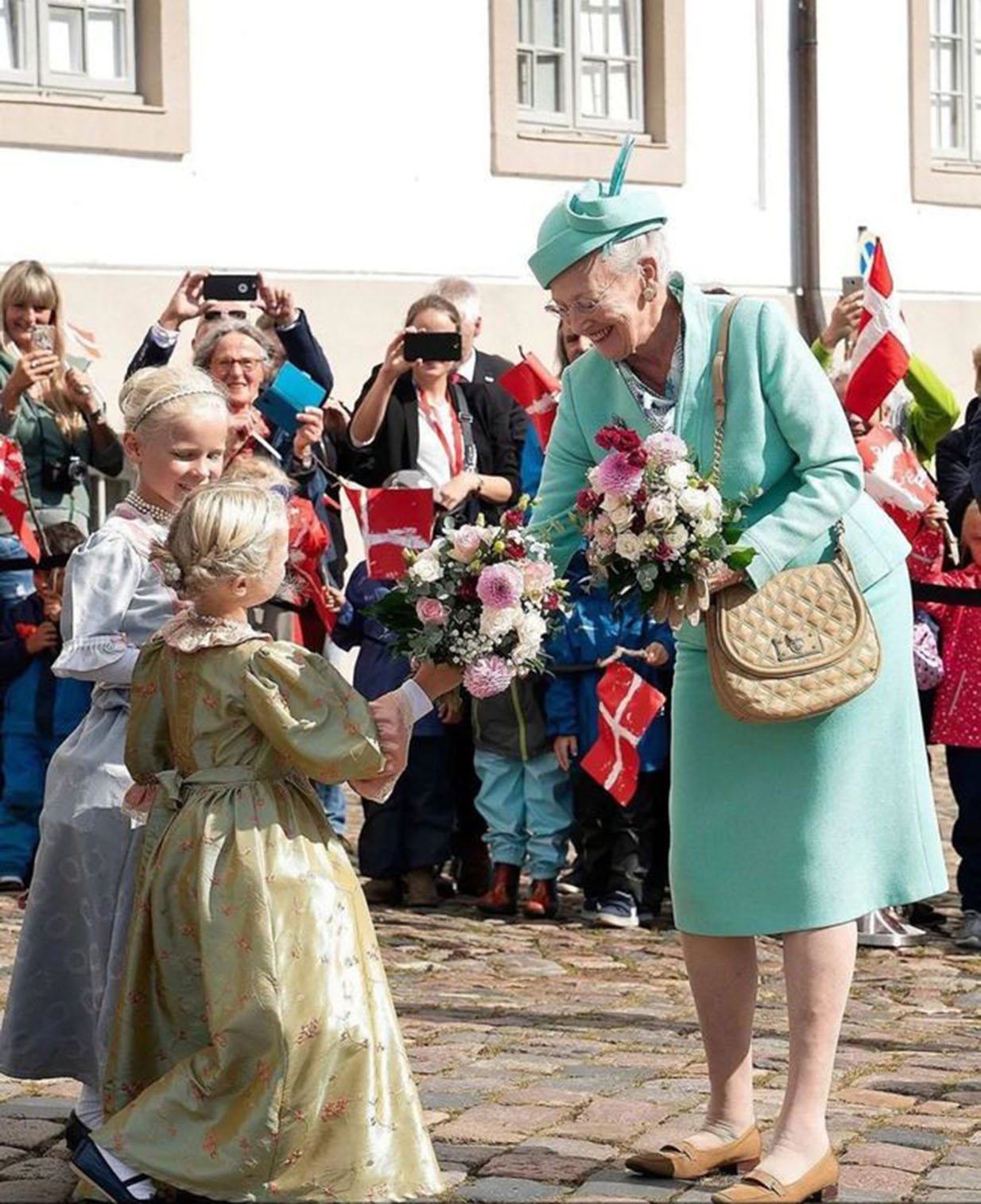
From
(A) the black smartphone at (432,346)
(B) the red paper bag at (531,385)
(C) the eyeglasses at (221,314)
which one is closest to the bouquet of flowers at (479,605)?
(B) the red paper bag at (531,385)

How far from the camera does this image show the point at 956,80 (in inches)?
699

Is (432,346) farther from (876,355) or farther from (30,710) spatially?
(30,710)

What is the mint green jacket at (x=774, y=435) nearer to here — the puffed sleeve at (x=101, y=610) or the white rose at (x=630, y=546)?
the white rose at (x=630, y=546)

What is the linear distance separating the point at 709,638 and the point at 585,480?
57cm

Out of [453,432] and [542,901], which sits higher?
[453,432]

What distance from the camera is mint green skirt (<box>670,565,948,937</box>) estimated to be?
498 centimetres

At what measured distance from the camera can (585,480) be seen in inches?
210

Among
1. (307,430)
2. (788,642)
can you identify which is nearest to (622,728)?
(307,430)

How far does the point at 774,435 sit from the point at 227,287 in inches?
180

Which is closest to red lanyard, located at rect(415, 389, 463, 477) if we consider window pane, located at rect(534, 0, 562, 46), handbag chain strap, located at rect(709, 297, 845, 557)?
handbag chain strap, located at rect(709, 297, 845, 557)

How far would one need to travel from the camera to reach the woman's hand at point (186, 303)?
906 centimetres

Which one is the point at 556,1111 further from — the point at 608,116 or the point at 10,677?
the point at 608,116

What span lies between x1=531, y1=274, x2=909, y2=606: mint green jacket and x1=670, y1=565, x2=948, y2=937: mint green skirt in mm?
188

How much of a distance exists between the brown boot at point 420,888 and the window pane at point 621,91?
7561 mm
